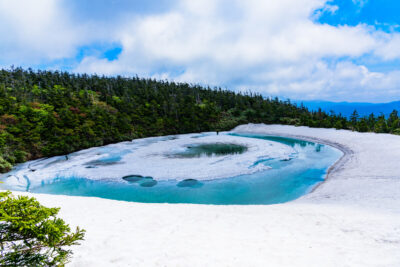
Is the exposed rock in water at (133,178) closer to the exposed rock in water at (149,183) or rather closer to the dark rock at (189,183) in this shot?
the exposed rock in water at (149,183)

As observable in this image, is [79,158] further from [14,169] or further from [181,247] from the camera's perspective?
[181,247]

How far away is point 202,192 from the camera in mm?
15719

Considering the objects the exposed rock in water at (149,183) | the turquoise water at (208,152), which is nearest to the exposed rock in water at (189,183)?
the exposed rock in water at (149,183)

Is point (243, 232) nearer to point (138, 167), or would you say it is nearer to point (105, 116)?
point (138, 167)

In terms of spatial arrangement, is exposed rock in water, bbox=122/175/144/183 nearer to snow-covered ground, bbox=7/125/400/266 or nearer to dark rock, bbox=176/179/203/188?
dark rock, bbox=176/179/203/188

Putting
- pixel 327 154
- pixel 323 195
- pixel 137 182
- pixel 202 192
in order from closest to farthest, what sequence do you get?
pixel 323 195, pixel 202 192, pixel 137 182, pixel 327 154

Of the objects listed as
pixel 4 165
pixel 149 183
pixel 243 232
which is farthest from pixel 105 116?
pixel 243 232

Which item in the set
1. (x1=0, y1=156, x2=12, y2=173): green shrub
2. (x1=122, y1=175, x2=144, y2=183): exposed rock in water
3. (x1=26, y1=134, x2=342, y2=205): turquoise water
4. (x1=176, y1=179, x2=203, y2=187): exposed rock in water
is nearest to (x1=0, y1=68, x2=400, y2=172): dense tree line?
(x1=0, y1=156, x2=12, y2=173): green shrub

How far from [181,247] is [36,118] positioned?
41.9 metres

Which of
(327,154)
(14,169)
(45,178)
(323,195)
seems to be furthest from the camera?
(327,154)

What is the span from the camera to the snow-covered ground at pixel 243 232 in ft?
16.9

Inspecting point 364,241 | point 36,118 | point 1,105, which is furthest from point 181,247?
point 1,105

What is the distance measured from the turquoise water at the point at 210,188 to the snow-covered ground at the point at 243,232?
10.7ft

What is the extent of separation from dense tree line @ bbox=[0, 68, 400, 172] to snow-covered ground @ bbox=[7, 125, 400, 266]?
23.8 m
